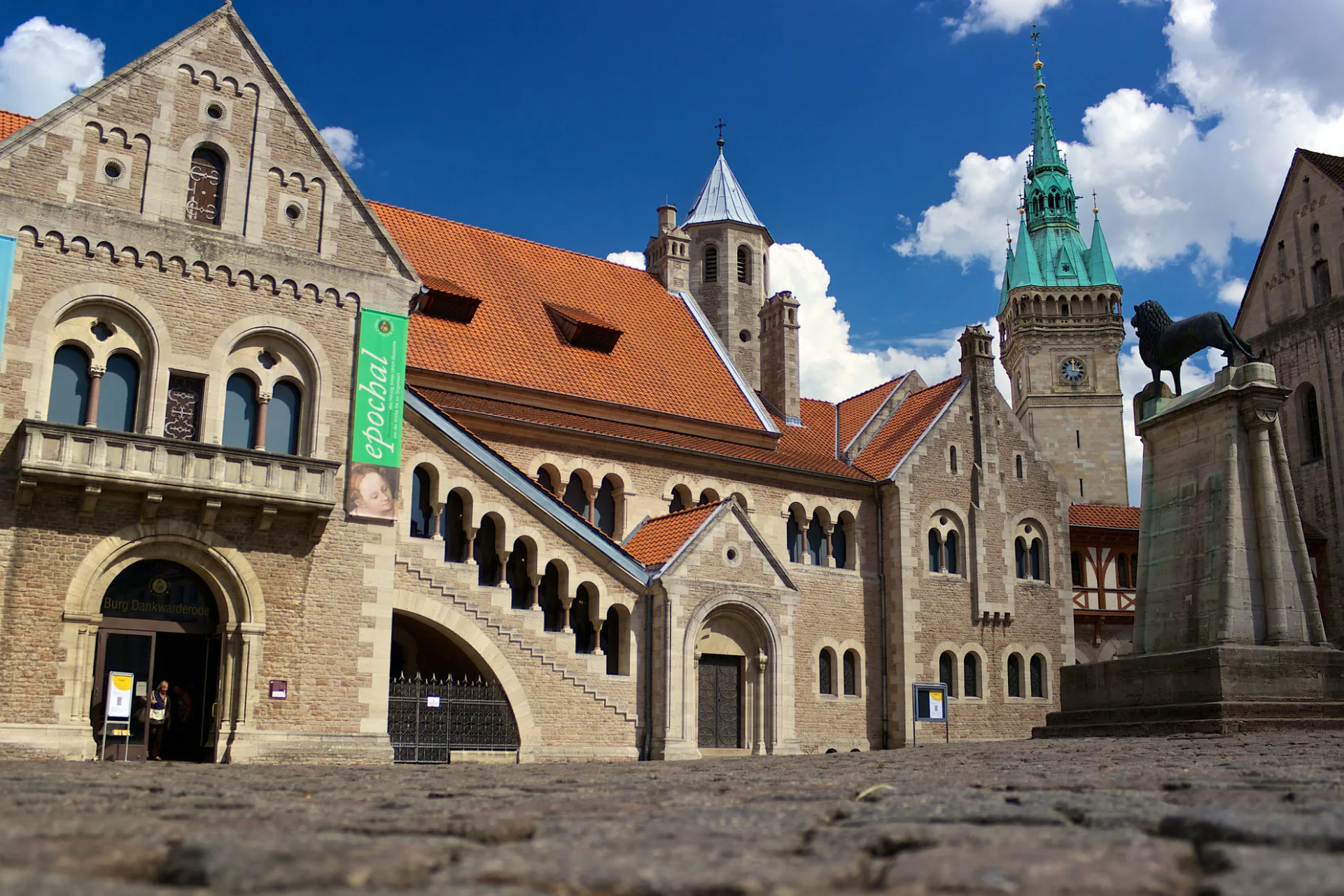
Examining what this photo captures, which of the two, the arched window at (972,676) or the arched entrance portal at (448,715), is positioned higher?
the arched window at (972,676)

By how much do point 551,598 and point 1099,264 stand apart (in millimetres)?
59236

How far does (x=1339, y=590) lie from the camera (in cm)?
4141

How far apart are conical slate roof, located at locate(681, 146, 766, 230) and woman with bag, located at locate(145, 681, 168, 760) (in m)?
26.8

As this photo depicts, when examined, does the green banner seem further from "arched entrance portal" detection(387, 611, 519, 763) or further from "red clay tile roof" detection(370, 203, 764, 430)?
"red clay tile roof" detection(370, 203, 764, 430)

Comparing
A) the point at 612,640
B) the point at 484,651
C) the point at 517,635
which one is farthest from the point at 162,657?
the point at 612,640

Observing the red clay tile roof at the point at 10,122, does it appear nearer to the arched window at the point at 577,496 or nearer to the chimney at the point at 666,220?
the arched window at the point at 577,496

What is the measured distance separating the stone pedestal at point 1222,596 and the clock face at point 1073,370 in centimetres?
5518

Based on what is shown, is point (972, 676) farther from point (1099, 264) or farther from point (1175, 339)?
point (1099, 264)

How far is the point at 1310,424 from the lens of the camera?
44469 millimetres

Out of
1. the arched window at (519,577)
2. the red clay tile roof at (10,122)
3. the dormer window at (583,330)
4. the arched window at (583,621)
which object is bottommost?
the arched window at (583,621)

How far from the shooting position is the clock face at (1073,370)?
237ft

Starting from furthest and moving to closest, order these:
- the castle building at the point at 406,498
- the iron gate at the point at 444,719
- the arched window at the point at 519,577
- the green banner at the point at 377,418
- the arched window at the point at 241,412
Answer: the arched window at the point at 519,577 → the iron gate at the point at 444,719 → the green banner at the point at 377,418 → the arched window at the point at 241,412 → the castle building at the point at 406,498

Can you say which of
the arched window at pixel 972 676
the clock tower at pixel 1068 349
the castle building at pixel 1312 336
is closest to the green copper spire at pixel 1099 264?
the clock tower at pixel 1068 349

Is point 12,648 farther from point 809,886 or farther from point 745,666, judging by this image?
point 809,886
